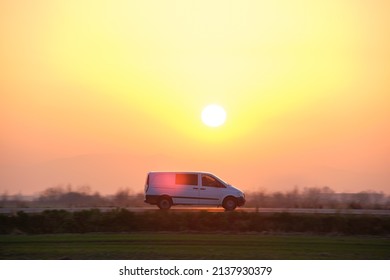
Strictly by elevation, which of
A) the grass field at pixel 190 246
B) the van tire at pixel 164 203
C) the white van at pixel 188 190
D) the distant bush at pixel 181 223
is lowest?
the grass field at pixel 190 246

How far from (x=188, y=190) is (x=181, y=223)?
12.9ft

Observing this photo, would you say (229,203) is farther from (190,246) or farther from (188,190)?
(190,246)

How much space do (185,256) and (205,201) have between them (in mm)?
11484

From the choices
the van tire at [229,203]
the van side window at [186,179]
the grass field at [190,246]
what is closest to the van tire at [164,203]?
the van side window at [186,179]

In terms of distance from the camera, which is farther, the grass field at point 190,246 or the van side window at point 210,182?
the van side window at point 210,182

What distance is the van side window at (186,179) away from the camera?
154 feet

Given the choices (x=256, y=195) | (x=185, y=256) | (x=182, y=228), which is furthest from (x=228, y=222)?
(x=256, y=195)

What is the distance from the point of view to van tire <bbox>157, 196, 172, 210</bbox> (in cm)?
4685

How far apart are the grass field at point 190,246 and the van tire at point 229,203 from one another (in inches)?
208

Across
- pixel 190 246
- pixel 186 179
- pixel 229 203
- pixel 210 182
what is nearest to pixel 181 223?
pixel 186 179

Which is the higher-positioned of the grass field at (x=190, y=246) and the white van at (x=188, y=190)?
the white van at (x=188, y=190)

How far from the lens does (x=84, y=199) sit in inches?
2854

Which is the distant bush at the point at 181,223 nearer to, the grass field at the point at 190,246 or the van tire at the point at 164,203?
the grass field at the point at 190,246

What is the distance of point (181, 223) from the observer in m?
43.3
